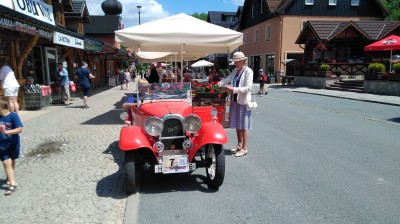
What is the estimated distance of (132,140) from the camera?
431 cm

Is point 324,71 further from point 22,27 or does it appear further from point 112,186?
point 112,186

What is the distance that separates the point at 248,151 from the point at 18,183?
4.07 m

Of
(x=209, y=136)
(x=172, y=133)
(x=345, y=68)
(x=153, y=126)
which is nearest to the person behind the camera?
(x=153, y=126)

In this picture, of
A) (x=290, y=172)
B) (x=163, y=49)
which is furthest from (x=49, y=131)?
(x=290, y=172)

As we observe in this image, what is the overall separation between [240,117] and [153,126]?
2319 millimetres

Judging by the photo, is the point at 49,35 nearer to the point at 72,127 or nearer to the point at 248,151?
the point at 72,127

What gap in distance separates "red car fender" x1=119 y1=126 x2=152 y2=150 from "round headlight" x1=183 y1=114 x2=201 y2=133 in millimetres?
573

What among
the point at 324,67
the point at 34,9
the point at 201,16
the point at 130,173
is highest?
the point at 201,16

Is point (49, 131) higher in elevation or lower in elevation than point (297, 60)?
lower

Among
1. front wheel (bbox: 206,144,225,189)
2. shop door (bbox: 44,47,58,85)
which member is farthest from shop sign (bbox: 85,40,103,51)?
front wheel (bbox: 206,144,225,189)

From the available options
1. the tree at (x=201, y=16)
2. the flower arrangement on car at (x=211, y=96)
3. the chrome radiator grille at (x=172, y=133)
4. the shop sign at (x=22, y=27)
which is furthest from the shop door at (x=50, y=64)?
the tree at (x=201, y=16)

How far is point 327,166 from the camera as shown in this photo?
5.57 meters

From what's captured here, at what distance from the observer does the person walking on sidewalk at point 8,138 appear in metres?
4.34

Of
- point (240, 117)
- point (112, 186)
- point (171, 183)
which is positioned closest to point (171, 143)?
point (171, 183)
